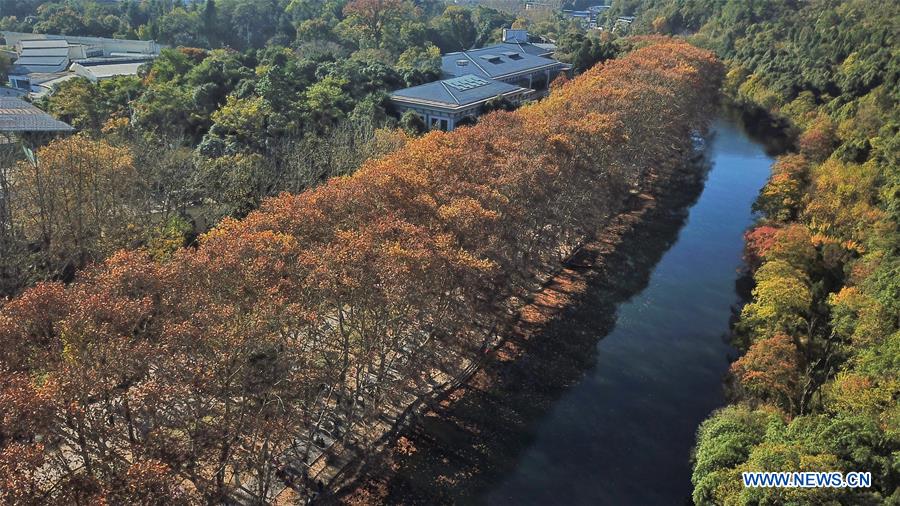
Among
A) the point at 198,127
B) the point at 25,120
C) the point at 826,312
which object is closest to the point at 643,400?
the point at 826,312

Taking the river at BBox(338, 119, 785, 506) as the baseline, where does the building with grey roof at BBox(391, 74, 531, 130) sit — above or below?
above

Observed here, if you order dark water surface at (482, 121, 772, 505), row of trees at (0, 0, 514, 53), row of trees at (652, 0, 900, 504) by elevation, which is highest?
row of trees at (0, 0, 514, 53)

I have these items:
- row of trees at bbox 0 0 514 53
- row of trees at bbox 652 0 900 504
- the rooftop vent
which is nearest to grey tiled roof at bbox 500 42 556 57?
row of trees at bbox 0 0 514 53

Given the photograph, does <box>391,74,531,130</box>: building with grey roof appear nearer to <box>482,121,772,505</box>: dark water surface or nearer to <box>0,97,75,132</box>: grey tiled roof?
<box>482,121,772,505</box>: dark water surface

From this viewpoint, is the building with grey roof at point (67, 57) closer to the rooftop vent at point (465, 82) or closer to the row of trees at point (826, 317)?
the rooftop vent at point (465, 82)

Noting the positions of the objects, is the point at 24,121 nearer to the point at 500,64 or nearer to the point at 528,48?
the point at 500,64

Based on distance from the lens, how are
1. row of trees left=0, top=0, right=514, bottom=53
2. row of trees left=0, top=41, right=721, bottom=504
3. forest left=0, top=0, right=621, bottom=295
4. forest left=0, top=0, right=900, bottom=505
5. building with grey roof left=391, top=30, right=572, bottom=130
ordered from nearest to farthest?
row of trees left=0, top=41, right=721, bottom=504
forest left=0, top=0, right=900, bottom=505
forest left=0, top=0, right=621, bottom=295
building with grey roof left=391, top=30, right=572, bottom=130
row of trees left=0, top=0, right=514, bottom=53
